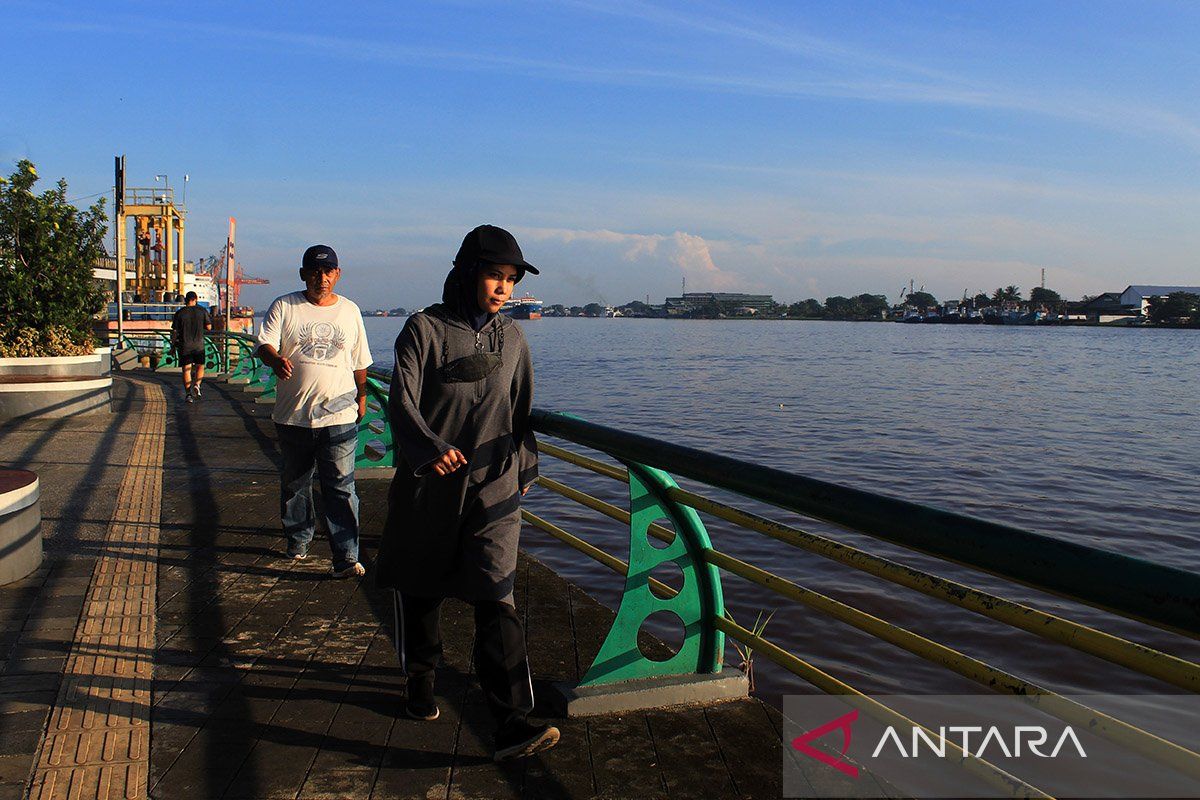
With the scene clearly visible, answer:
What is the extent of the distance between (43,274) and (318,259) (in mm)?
8691

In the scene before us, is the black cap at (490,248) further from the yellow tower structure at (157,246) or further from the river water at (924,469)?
the yellow tower structure at (157,246)

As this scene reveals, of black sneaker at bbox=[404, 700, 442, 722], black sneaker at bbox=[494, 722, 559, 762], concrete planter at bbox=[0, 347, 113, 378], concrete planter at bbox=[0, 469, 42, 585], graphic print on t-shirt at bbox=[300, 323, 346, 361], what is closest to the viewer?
black sneaker at bbox=[494, 722, 559, 762]

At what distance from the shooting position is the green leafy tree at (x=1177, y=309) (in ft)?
440

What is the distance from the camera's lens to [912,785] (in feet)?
11.8

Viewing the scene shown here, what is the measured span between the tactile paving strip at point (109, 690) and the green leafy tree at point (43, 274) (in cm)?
702

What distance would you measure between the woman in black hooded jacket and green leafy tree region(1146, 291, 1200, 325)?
152978 millimetres

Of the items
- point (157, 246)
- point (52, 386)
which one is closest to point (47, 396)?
point (52, 386)

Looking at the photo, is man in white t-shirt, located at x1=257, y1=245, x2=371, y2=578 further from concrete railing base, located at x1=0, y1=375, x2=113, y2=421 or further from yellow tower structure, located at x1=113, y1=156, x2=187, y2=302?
yellow tower structure, located at x1=113, y1=156, x2=187, y2=302

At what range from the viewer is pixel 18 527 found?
194 inches

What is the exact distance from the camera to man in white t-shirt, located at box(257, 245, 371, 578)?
5.12 metres

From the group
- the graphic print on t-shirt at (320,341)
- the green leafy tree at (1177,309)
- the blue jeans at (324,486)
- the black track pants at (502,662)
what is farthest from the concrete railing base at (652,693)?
the green leafy tree at (1177,309)

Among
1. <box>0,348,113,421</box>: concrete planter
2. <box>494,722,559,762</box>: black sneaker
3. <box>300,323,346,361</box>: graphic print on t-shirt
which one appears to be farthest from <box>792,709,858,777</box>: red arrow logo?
<box>0,348,113,421</box>: concrete planter

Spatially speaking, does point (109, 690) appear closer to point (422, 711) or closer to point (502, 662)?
point (422, 711)

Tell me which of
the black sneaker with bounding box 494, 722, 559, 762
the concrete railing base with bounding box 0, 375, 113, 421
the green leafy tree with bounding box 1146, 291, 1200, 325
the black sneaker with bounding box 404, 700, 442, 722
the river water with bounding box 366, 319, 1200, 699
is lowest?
the river water with bounding box 366, 319, 1200, 699
